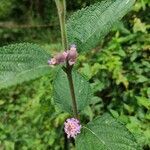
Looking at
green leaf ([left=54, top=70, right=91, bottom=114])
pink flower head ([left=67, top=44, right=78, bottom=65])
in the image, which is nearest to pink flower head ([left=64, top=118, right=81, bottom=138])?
green leaf ([left=54, top=70, right=91, bottom=114])

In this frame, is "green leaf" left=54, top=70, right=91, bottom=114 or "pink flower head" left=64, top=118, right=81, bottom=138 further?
"green leaf" left=54, top=70, right=91, bottom=114

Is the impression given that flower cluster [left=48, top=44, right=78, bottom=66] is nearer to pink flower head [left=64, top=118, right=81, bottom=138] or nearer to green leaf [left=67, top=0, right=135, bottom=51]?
green leaf [left=67, top=0, right=135, bottom=51]

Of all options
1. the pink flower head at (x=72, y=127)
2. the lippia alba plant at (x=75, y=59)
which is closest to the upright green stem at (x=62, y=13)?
the lippia alba plant at (x=75, y=59)

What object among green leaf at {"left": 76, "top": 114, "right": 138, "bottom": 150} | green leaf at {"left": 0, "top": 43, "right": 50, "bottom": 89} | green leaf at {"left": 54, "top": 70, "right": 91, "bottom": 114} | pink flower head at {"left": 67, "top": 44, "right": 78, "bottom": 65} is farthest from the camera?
green leaf at {"left": 54, "top": 70, "right": 91, "bottom": 114}

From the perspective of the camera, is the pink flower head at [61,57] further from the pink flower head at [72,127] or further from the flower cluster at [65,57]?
the pink flower head at [72,127]

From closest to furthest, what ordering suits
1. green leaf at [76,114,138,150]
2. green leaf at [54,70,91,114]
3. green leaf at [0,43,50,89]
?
1. green leaf at [0,43,50,89]
2. green leaf at [76,114,138,150]
3. green leaf at [54,70,91,114]

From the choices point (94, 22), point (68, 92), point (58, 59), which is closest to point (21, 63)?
point (58, 59)
